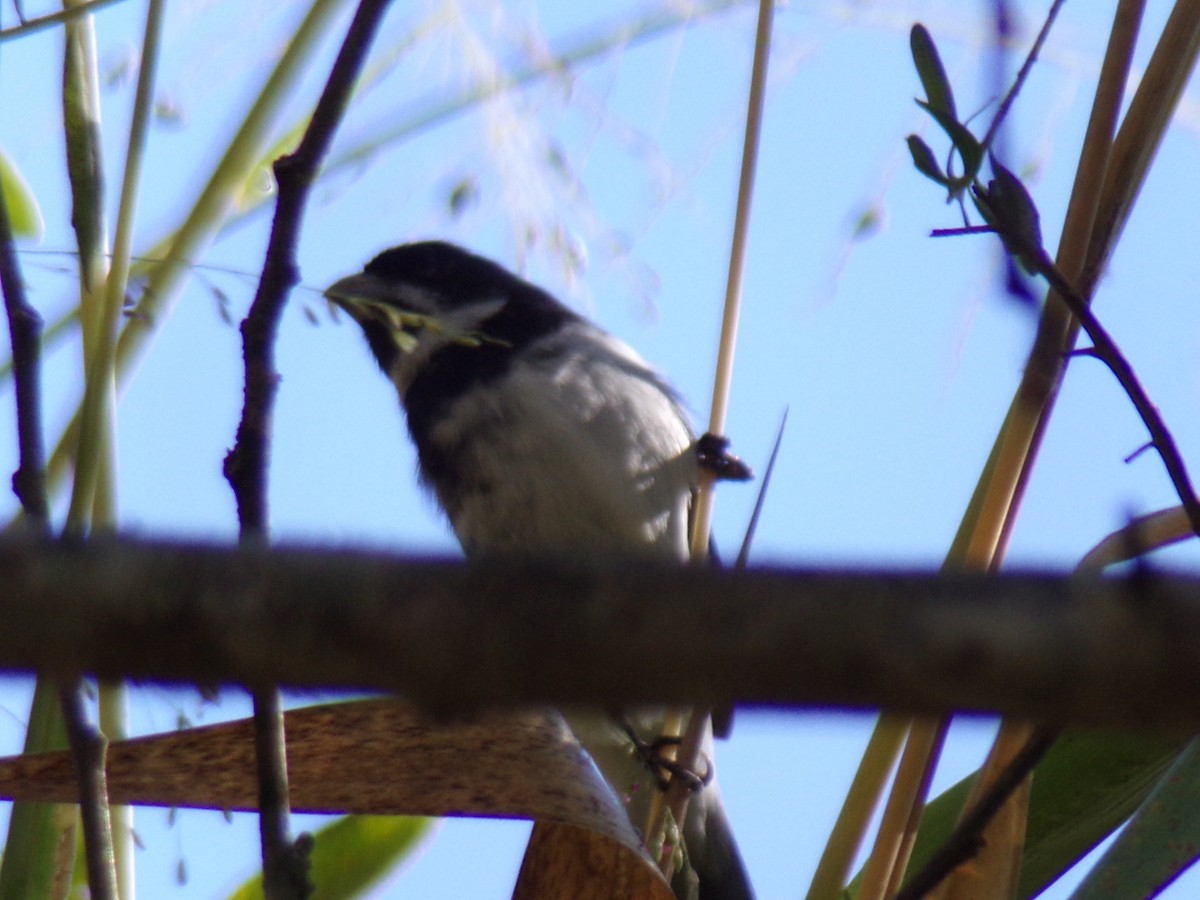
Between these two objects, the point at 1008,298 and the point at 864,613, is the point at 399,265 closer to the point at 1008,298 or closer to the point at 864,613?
the point at 1008,298

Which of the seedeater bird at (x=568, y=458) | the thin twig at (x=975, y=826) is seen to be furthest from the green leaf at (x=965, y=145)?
the seedeater bird at (x=568, y=458)

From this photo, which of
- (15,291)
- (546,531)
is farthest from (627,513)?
(15,291)

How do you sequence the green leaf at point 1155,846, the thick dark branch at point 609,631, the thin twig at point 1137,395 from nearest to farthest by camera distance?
the thick dark branch at point 609,631 → the thin twig at point 1137,395 → the green leaf at point 1155,846

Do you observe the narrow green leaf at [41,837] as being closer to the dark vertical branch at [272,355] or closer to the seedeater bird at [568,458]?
the dark vertical branch at [272,355]

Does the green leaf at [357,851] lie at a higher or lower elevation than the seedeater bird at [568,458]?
lower

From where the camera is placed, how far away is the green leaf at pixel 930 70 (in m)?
1.11

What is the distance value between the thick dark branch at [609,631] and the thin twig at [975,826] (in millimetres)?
535

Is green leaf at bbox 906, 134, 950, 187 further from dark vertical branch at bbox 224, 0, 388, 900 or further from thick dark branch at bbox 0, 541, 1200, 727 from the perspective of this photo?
thick dark branch at bbox 0, 541, 1200, 727

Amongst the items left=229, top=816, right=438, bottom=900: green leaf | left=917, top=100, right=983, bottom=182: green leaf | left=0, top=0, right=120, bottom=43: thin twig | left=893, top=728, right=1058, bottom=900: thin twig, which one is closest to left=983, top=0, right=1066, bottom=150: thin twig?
left=917, top=100, right=983, bottom=182: green leaf

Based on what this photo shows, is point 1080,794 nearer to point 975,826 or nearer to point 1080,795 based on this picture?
point 1080,795

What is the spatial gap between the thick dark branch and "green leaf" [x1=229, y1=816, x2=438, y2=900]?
1.63m

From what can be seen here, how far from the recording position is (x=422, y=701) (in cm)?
46

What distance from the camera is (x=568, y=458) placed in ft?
8.36

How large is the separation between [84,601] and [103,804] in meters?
0.72
